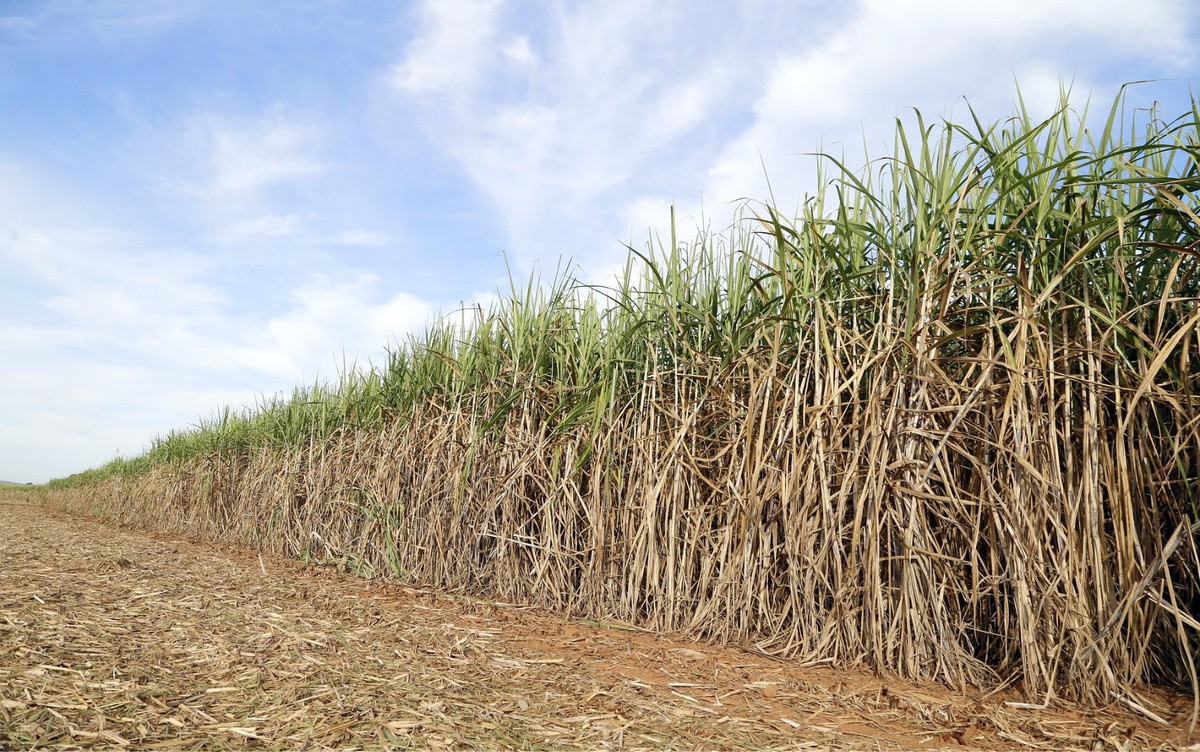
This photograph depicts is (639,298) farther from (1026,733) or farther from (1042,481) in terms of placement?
(1026,733)

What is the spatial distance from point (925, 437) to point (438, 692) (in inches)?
71.6

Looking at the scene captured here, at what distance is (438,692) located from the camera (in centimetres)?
212

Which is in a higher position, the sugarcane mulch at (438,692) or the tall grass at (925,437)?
the tall grass at (925,437)

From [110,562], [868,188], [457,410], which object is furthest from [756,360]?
[110,562]

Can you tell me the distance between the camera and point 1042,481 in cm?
216

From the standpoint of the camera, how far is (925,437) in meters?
2.38

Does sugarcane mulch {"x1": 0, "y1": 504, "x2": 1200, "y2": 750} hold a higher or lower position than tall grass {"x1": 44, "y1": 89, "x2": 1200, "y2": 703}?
lower

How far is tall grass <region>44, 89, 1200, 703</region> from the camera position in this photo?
214 centimetres

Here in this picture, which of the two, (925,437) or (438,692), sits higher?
(925,437)

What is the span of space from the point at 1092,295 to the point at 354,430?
5.46m

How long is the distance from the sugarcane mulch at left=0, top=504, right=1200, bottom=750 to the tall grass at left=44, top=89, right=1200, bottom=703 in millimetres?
221

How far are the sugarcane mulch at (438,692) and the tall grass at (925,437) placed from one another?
22cm

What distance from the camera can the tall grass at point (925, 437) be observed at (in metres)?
2.14

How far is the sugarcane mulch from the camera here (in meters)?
1.79
